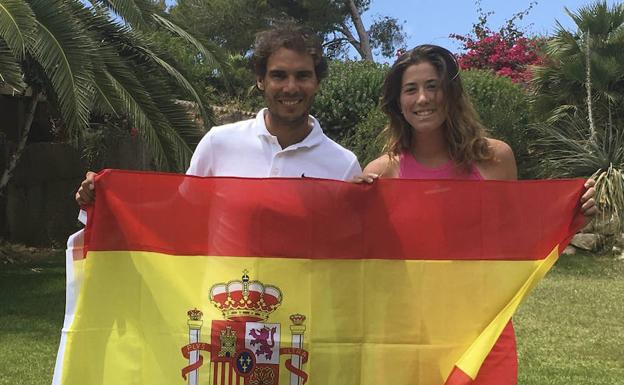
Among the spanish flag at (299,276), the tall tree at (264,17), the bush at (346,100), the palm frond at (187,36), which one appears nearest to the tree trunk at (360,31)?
the tall tree at (264,17)

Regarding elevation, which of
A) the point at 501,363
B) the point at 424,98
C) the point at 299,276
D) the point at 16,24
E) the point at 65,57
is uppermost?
the point at 16,24

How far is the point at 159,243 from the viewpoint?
290 centimetres

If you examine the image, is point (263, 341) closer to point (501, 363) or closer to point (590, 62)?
point (501, 363)

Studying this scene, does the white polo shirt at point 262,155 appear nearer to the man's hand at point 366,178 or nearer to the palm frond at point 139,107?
the man's hand at point 366,178

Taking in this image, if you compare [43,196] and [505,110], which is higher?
[505,110]

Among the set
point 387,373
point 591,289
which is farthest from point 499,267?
point 591,289

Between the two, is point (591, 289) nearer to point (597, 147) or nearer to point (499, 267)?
point (597, 147)

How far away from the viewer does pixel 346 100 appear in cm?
1438

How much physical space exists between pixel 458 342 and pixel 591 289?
7.00m

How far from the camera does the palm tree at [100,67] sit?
6840mm

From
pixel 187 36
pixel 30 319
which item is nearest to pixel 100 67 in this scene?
pixel 187 36

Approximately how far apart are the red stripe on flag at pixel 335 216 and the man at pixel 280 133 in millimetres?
110

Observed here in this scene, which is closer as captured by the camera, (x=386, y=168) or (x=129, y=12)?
(x=386, y=168)

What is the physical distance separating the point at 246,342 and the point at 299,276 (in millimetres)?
318
